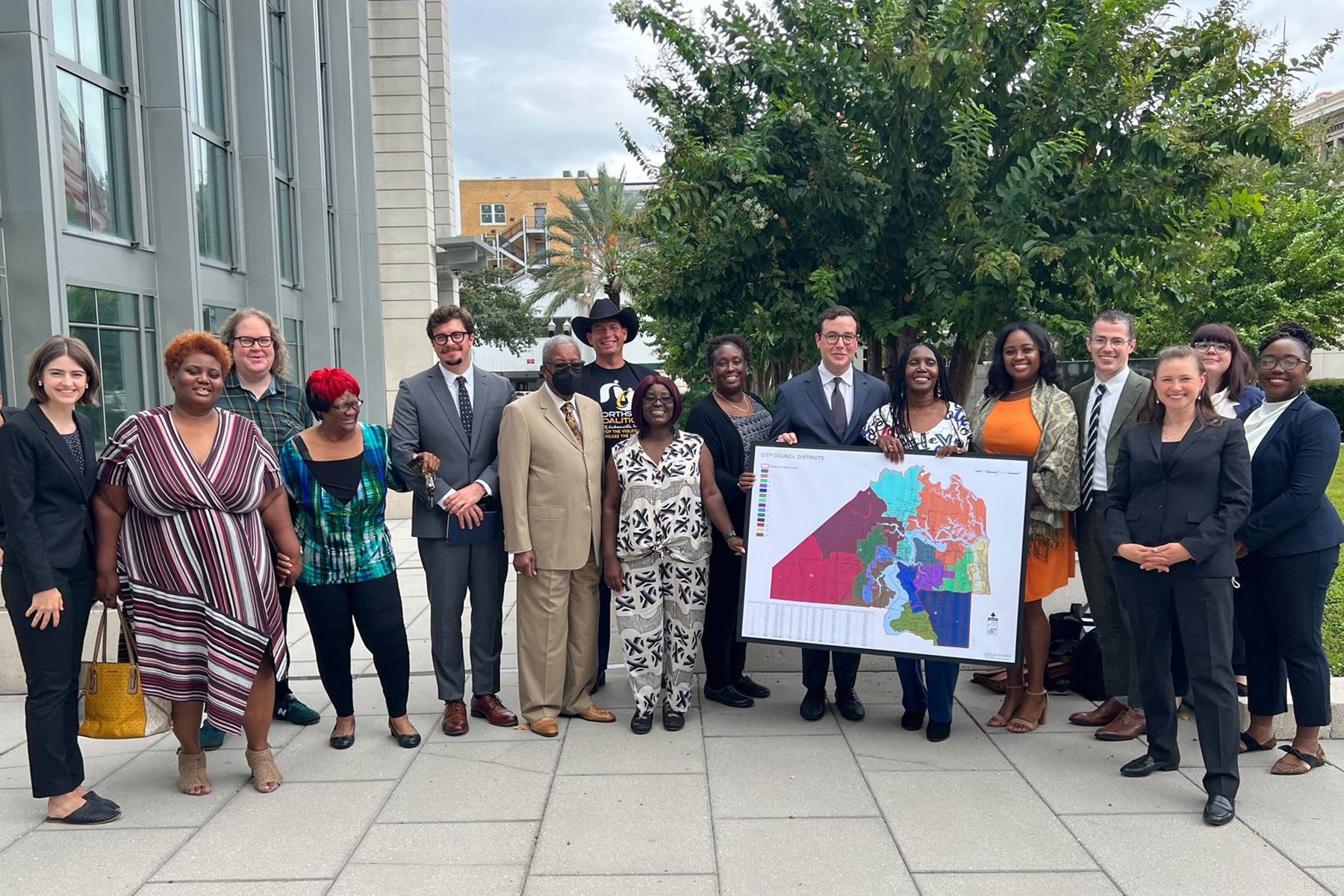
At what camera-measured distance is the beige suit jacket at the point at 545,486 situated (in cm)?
525

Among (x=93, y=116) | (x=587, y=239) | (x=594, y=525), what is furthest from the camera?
(x=587, y=239)

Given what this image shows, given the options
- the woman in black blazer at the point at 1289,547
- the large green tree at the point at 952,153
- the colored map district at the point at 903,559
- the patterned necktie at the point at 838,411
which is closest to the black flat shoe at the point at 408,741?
the colored map district at the point at 903,559

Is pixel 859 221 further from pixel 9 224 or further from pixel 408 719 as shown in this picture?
pixel 9 224

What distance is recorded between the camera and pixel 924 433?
5.27 metres

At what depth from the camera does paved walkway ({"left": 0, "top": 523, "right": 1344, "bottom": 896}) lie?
147 inches

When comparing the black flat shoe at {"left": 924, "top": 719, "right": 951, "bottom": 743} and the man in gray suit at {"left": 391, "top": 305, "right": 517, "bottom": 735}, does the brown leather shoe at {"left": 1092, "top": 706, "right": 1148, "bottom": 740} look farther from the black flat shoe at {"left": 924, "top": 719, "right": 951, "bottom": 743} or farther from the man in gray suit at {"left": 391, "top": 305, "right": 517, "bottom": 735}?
the man in gray suit at {"left": 391, "top": 305, "right": 517, "bottom": 735}

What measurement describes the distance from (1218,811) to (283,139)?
1856cm

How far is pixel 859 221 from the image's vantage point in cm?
664

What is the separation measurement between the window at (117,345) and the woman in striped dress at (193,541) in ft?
23.9

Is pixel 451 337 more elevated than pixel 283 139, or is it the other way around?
pixel 283 139

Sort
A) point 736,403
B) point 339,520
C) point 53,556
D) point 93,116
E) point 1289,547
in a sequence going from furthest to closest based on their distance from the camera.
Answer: point 93,116
point 736,403
point 339,520
point 1289,547
point 53,556

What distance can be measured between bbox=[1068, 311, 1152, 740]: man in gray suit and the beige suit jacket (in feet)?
8.39

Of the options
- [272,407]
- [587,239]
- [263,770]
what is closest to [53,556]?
[263,770]

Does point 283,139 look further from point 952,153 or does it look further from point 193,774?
point 193,774
